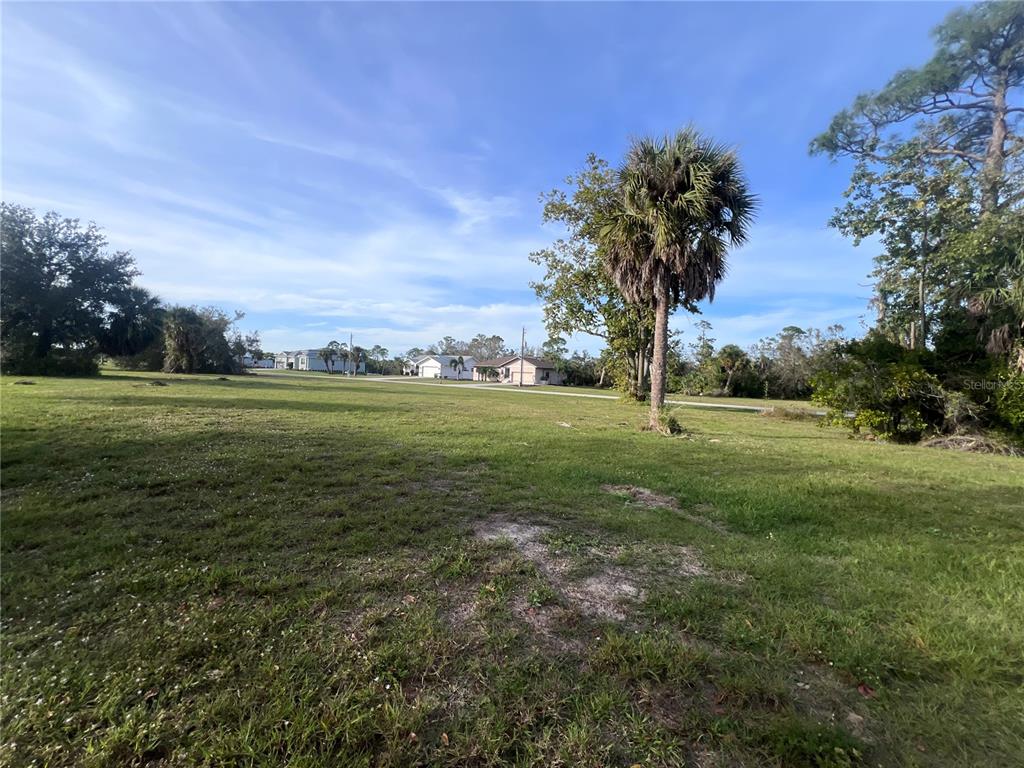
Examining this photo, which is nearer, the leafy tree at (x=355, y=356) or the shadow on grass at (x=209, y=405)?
the shadow on grass at (x=209, y=405)

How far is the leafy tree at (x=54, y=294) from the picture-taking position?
26125 mm

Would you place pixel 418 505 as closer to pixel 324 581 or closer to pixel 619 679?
pixel 324 581

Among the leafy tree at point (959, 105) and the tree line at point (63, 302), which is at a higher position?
the leafy tree at point (959, 105)

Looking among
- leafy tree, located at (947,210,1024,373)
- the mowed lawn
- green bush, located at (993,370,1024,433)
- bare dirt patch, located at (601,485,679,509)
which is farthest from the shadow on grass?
leafy tree, located at (947,210,1024,373)

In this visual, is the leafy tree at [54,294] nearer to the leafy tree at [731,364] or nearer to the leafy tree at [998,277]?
the leafy tree at [998,277]

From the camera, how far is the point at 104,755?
5.71ft

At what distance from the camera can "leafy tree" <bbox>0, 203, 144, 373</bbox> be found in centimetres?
2612

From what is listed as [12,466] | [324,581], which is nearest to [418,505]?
[324,581]

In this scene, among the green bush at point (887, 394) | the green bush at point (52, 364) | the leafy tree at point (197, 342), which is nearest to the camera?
the green bush at point (887, 394)

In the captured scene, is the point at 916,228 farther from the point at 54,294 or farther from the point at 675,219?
the point at 54,294

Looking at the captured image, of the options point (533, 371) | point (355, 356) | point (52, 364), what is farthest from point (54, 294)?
point (355, 356)

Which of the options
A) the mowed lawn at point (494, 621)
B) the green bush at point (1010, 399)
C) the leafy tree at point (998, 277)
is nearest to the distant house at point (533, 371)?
the leafy tree at point (998, 277)

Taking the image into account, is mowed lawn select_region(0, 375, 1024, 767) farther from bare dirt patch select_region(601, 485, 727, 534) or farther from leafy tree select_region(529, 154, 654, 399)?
leafy tree select_region(529, 154, 654, 399)

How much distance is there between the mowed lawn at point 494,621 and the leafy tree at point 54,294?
101ft
